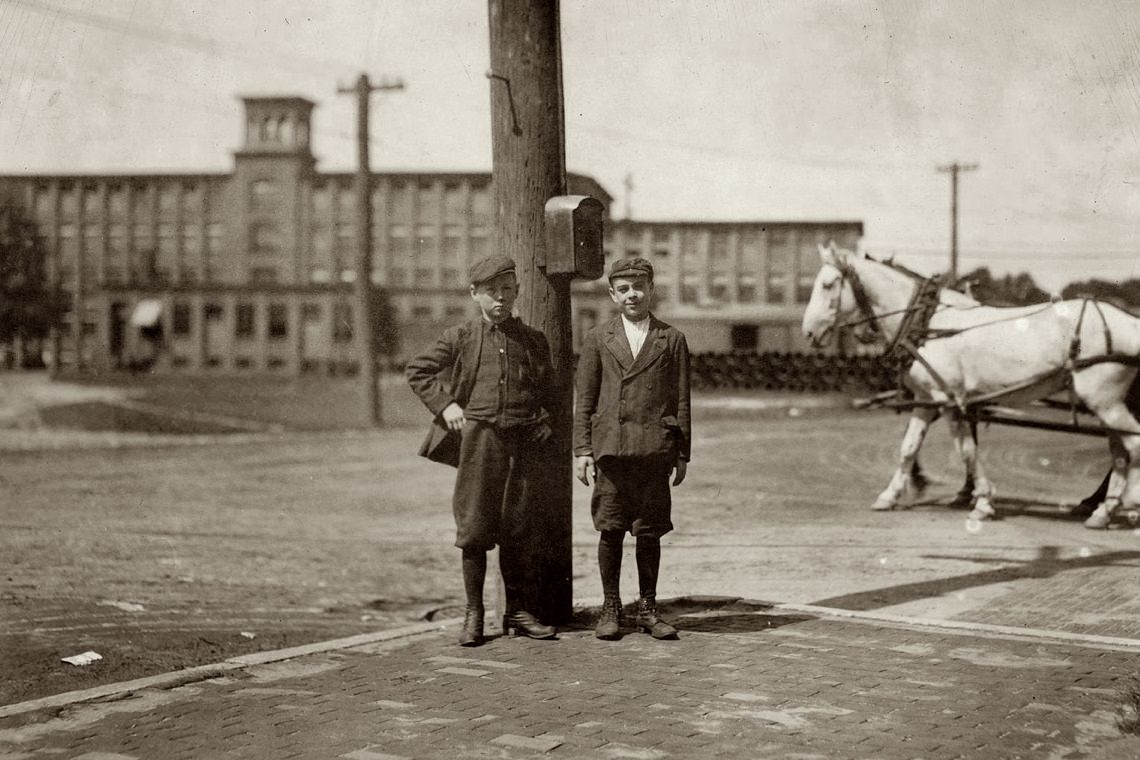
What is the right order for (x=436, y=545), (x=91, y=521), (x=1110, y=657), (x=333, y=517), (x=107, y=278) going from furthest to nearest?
(x=107, y=278), (x=333, y=517), (x=91, y=521), (x=436, y=545), (x=1110, y=657)

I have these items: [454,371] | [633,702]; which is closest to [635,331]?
[454,371]

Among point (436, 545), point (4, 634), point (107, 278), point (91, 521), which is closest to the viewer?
point (4, 634)

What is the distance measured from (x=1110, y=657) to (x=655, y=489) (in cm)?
220

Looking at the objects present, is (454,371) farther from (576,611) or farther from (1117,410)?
(1117,410)

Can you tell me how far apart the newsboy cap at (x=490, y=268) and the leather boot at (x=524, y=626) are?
169cm

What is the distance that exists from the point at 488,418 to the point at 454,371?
12.9 inches

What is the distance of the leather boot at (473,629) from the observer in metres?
6.28

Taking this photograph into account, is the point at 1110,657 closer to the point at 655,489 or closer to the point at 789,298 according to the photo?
the point at 655,489

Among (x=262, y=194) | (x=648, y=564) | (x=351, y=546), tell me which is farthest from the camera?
(x=262, y=194)

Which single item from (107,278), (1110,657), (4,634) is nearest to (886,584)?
(1110,657)

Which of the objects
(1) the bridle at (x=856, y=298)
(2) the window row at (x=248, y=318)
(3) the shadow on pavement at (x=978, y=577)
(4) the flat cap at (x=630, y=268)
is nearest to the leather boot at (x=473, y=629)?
(4) the flat cap at (x=630, y=268)

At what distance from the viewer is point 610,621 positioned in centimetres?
648

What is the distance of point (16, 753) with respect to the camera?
4.45 m

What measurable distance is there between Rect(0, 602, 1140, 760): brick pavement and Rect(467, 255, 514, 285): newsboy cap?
177cm
